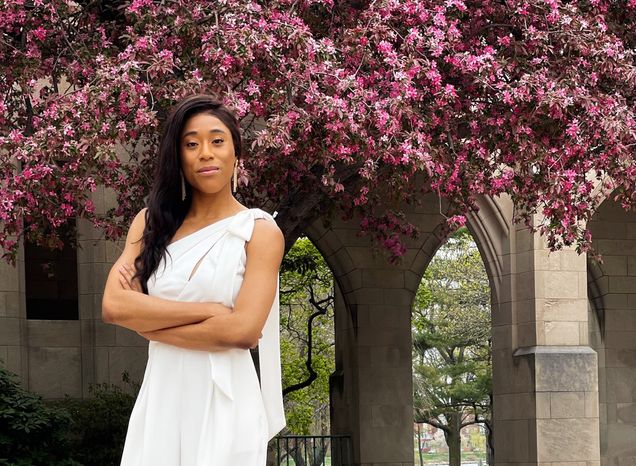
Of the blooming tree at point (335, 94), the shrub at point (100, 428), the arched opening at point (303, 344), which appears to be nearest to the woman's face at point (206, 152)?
the blooming tree at point (335, 94)

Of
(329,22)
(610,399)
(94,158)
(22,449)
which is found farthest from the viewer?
(610,399)

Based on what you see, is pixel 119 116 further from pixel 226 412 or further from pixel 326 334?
pixel 326 334

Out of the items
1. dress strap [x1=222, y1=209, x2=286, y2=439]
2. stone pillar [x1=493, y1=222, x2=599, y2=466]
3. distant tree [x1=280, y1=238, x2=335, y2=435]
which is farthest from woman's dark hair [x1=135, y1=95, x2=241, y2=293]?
distant tree [x1=280, y1=238, x2=335, y2=435]

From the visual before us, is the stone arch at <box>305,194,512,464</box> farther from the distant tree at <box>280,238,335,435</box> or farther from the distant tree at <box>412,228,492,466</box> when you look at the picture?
the distant tree at <box>412,228,492,466</box>

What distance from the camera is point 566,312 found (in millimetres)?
15750

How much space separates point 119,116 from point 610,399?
534 inches

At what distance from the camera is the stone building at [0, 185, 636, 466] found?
13.9 m

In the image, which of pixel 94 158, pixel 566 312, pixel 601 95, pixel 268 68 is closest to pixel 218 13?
pixel 268 68

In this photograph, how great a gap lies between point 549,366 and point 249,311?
42.1 feet

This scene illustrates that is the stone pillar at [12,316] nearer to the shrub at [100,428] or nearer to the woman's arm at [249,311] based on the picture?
the shrub at [100,428]

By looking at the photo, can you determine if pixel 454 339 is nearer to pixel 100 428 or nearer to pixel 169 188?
pixel 100 428

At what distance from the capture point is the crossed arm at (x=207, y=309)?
3160mm

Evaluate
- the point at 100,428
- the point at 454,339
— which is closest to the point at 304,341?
the point at 454,339

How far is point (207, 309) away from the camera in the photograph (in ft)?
10.4
